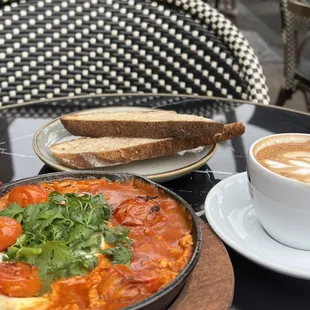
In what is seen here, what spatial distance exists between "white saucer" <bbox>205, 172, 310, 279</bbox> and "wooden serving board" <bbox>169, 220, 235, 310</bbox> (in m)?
0.06

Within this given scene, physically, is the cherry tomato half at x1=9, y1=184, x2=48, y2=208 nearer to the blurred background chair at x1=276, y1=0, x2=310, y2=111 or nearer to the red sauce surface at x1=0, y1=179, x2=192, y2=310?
the red sauce surface at x1=0, y1=179, x2=192, y2=310

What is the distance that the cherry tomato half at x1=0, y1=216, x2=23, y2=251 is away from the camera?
813mm

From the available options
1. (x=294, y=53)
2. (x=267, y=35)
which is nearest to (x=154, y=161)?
(x=294, y=53)

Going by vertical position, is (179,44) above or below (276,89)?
above

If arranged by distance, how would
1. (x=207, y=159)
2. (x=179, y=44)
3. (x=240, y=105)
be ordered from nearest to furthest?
(x=207, y=159) < (x=240, y=105) < (x=179, y=44)

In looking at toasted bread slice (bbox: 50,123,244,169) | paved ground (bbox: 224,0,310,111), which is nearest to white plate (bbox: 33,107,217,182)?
toasted bread slice (bbox: 50,123,244,169)

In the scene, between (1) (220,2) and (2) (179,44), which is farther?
(1) (220,2)

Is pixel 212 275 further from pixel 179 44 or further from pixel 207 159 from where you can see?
pixel 179 44

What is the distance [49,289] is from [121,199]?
0.85ft

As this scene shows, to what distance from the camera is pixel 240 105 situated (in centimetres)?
161

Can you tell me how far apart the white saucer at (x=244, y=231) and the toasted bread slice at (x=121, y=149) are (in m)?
0.14

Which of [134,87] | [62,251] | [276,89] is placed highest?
[62,251]

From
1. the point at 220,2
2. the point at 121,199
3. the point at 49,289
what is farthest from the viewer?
the point at 220,2

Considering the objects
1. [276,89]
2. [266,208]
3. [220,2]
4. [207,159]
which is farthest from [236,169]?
[220,2]
